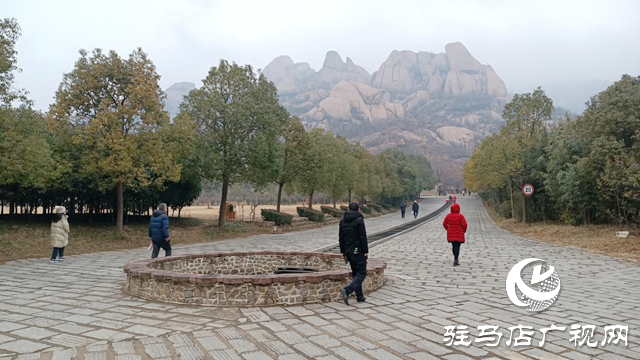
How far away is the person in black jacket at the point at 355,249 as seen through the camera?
21.9ft

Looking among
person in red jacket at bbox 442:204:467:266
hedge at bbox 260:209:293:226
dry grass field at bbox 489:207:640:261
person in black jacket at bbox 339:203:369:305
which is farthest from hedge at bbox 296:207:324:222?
person in black jacket at bbox 339:203:369:305

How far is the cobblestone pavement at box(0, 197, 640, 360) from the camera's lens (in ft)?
14.8

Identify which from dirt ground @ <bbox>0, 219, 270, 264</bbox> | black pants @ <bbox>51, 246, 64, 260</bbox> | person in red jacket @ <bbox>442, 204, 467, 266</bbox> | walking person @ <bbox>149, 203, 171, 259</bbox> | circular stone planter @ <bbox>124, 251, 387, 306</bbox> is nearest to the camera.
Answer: circular stone planter @ <bbox>124, 251, 387, 306</bbox>

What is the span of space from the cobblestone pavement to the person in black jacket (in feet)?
0.93

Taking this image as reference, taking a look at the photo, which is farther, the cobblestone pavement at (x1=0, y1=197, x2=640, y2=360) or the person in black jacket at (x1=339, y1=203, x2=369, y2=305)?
the person in black jacket at (x1=339, y1=203, x2=369, y2=305)

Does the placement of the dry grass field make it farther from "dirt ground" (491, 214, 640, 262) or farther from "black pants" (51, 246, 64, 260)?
"black pants" (51, 246, 64, 260)

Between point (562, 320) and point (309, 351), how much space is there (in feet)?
12.8

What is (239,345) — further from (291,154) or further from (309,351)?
(291,154)

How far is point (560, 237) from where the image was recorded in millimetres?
19516

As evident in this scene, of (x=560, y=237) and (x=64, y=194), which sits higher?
(x=64, y=194)

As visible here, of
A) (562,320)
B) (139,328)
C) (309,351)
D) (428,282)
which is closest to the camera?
(309,351)

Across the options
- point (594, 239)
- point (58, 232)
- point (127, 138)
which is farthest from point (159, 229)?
point (594, 239)

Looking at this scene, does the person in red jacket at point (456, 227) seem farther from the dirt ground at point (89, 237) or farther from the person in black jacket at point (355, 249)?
the dirt ground at point (89, 237)

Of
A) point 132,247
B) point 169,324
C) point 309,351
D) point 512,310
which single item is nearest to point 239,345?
point 309,351
